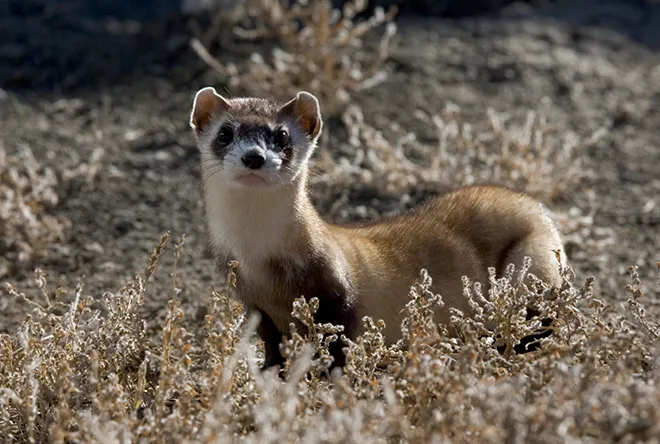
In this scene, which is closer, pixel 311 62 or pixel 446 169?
pixel 446 169

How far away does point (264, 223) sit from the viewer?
364 centimetres

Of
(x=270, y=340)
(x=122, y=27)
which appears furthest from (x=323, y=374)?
(x=122, y=27)

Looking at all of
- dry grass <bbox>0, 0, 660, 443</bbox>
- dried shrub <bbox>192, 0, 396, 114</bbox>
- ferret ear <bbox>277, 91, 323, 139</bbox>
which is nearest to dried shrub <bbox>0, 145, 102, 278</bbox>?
dry grass <bbox>0, 0, 660, 443</bbox>

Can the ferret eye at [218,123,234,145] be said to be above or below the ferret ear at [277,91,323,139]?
below

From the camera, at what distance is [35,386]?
2900mm

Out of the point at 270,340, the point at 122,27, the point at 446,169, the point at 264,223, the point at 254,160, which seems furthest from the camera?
the point at 122,27

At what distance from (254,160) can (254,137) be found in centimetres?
21

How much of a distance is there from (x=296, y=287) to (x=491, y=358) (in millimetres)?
764

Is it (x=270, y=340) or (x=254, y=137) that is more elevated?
(x=254, y=137)

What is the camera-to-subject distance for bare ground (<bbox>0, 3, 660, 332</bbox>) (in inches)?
203

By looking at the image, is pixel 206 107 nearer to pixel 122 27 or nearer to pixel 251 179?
pixel 251 179

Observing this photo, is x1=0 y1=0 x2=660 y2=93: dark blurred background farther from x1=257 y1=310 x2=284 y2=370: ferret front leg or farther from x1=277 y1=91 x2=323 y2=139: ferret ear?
x1=257 y1=310 x2=284 y2=370: ferret front leg

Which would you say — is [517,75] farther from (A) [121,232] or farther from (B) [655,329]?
(B) [655,329]

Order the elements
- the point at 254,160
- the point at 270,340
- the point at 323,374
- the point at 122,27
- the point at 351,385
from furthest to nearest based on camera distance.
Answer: the point at 122,27 → the point at 323,374 → the point at 270,340 → the point at 254,160 → the point at 351,385
